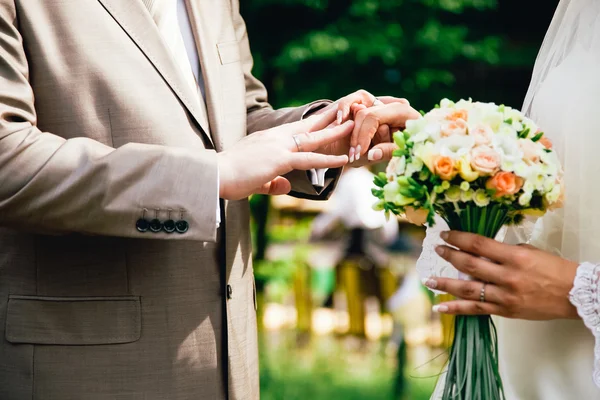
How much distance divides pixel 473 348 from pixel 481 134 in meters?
0.56

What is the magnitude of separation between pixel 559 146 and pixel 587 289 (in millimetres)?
459

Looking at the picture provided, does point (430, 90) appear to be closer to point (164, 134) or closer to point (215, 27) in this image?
point (215, 27)

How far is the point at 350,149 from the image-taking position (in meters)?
2.46

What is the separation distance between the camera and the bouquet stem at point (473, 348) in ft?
6.28

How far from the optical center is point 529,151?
1.82 m

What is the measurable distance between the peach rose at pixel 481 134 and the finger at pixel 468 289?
381 millimetres

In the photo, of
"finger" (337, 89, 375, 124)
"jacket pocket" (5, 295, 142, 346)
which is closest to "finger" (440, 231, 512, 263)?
"finger" (337, 89, 375, 124)

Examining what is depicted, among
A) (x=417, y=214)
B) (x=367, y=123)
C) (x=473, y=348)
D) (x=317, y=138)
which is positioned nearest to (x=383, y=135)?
(x=367, y=123)

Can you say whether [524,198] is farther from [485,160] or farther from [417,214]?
[417,214]

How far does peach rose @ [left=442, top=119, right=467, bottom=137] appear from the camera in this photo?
184 cm

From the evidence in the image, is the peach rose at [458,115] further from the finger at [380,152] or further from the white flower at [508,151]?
the finger at [380,152]

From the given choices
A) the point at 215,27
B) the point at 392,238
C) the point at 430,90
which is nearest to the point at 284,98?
the point at 430,90

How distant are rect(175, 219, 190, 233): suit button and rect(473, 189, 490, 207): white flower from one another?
0.73 meters

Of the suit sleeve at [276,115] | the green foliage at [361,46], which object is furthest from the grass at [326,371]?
the suit sleeve at [276,115]
